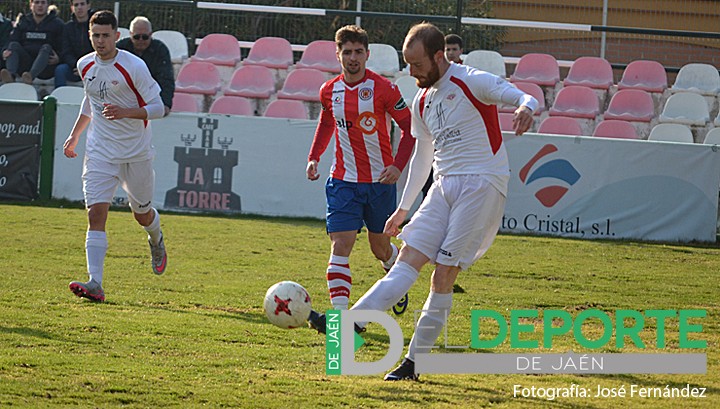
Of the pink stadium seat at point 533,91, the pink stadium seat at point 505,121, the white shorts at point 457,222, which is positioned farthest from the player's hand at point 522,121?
the pink stadium seat at point 533,91

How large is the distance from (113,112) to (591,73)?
13.1 metres

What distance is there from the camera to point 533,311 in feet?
30.1

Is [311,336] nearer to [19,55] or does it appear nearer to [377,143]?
[377,143]

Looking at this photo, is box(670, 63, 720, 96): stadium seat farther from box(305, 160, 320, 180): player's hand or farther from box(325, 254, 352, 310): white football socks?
box(325, 254, 352, 310): white football socks

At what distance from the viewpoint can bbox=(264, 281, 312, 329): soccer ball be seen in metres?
6.40

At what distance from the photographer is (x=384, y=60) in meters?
19.8

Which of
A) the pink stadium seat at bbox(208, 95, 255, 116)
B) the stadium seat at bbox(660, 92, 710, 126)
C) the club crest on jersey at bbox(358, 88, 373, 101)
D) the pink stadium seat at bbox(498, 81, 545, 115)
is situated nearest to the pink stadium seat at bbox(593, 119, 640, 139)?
the stadium seat at bbox(660, 92, 710, 126)

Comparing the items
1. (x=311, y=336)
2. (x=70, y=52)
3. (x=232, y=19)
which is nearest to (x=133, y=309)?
(x=311, y=336)

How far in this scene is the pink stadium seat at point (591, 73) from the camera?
19.8 meters

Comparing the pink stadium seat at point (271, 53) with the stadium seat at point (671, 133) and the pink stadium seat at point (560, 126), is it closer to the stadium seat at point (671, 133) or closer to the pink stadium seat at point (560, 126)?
the pink stadium seat at point (560, 126)

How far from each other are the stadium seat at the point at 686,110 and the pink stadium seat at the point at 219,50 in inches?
310

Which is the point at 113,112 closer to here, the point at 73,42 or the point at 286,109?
the point at 286,109

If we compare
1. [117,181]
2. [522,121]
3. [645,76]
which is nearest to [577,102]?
[645,76]

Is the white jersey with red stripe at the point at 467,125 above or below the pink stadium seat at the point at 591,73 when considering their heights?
below
